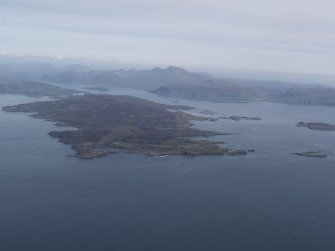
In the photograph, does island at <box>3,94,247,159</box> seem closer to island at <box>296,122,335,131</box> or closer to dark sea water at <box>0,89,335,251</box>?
dark sea water at <box>0,89,335,251</box>

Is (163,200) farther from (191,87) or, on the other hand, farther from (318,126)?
(191,87)

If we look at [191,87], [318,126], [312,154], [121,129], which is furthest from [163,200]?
[191,87]

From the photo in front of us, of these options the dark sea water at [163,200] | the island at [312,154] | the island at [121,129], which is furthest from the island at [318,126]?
the island at [312,154]

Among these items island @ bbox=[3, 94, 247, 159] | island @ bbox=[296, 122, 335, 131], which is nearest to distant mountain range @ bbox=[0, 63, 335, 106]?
island @ bbox=[3, 94, 247, 159]

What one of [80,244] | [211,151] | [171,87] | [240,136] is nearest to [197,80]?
[171,87]

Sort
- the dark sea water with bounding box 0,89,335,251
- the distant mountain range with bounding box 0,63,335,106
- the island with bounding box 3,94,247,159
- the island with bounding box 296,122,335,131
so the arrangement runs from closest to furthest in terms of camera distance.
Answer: the dark sea water with bounding box 0,89,335,251 → the island with bounding box 3,94,247,159 → the island with bounding box 296,122,335,131 → the distant mountain range with bounding box 0,63,335,106

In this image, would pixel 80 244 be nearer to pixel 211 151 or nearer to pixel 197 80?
pixel 211 151
